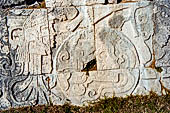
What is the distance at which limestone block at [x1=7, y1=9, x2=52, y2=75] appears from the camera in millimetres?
4312

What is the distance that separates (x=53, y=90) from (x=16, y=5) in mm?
1465

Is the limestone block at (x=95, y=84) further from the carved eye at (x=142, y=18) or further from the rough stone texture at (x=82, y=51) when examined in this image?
the carved eye at (x=142, y=18)

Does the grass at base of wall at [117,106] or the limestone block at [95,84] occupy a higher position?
the limestone block at [95,84]

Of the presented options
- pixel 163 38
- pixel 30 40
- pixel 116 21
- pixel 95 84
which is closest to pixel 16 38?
pixel 30 40

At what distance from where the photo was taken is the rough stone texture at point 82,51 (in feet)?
14.2

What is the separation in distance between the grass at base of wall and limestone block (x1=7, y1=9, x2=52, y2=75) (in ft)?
1.96

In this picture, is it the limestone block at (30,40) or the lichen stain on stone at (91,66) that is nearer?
the limestone block at (30,40)

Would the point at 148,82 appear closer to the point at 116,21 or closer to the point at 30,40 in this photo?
the point at 116,21

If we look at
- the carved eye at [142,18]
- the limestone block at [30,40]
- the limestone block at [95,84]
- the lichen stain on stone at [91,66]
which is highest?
the carved eye at [142,18]

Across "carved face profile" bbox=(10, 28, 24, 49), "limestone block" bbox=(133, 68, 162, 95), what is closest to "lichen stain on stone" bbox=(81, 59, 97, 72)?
"limestone block" bbox=(133, 68, 162, 95)

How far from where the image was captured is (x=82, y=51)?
14.5ft

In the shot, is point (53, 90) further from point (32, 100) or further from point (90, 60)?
point (90, 60)

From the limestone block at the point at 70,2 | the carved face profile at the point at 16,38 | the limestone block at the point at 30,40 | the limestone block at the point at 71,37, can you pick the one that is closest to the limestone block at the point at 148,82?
the limestone block at the point at 71,37

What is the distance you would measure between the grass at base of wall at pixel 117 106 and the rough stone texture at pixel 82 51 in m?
0.09
